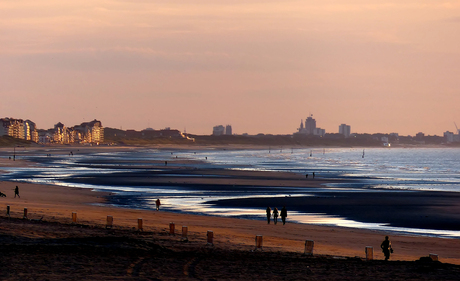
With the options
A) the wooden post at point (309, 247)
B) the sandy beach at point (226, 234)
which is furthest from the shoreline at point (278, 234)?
the wooden post at point (309, 247)

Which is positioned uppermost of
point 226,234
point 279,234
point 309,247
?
point 309,247

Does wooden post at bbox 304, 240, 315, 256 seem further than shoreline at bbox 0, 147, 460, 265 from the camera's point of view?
No

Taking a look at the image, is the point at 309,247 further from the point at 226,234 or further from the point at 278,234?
the point at 278,234

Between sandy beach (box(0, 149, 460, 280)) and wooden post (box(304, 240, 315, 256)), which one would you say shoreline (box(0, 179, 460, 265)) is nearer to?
sandy beach (box(0, 149, 460, 280))

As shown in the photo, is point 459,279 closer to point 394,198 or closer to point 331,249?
point 331,249

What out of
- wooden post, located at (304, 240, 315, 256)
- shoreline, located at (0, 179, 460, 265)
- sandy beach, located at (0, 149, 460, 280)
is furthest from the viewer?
shoreline, located at (0, 179, 460, 265)

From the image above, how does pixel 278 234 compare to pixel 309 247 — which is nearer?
pixel 309 247

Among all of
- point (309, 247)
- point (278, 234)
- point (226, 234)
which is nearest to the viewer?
point (309, 247)

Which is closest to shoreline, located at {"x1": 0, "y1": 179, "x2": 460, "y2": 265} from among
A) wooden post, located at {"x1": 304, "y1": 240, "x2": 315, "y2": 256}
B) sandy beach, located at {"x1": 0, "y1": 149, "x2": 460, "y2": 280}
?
sandy beach, located at {"x1": 0, "y1": 149, "x2": 460, "y2": 280}

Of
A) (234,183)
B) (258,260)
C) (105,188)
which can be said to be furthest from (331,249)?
(234,183)

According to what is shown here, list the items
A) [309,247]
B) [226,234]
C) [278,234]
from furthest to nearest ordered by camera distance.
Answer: [278,234] → [226,234] → [309,247]

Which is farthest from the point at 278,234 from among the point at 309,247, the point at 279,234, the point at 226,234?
the point at 309,247

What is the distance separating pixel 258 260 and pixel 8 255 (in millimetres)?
7959

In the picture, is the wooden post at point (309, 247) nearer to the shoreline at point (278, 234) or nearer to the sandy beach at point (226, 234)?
the sandy beach at point (226, 234)
